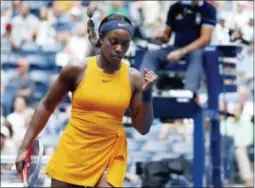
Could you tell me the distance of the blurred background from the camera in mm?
9758

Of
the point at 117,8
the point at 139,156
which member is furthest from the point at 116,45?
the point at 117,8

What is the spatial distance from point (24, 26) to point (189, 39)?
4.23 meters

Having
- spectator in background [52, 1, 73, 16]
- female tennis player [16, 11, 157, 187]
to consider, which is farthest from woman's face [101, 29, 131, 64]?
spectator in background [52, 1, 73, 16]

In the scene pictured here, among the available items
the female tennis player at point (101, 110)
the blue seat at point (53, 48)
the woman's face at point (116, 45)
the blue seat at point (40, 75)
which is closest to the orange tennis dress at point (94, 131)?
the female tennis player at point (101, 110)

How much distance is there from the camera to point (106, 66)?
205 inches

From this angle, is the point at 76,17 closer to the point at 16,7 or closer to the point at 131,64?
the point at 16,7

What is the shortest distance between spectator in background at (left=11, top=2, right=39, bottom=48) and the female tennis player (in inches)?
283

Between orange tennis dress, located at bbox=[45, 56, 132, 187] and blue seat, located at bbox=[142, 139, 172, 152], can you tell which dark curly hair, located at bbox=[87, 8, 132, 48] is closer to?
orange tennis dress, located at bbox=[45, 56, 132, 187]

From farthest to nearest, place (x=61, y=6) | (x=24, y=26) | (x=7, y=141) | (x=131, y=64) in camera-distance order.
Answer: (x=61, y=6) < (x=24, y=26) < (x=7, y=141) < (x=131, y=64)

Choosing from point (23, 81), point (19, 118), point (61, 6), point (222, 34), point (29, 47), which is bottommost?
point (19, 118)

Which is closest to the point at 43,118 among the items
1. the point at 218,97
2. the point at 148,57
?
the point at 148,57

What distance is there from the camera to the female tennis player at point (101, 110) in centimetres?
512

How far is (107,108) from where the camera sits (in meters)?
5.12

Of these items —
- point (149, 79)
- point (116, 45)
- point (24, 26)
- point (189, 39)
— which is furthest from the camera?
point (24, 26)
